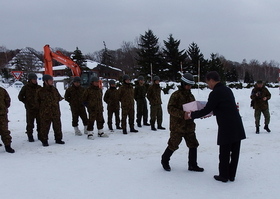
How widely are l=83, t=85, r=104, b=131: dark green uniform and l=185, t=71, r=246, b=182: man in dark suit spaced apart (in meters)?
4.02

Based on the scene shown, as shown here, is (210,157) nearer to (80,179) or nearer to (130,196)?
(130,196)

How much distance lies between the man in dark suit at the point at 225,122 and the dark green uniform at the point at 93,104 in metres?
4.02

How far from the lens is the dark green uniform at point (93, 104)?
280 inches

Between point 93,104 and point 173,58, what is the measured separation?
1126 inches

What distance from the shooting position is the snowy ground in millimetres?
3504

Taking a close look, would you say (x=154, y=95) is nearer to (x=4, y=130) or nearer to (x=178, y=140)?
(x=178, y=140)

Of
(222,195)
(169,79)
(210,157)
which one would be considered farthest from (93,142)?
(169,79)

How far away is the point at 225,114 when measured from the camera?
3703 mm

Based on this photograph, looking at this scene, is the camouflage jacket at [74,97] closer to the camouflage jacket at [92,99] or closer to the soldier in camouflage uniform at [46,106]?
the camouflage jacket at [92,99]

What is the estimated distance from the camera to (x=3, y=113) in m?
5.77

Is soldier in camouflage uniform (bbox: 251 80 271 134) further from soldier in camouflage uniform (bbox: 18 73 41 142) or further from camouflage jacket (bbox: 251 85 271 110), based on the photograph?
soldier in camouflage uniform (bbox: 18 73 41 142)

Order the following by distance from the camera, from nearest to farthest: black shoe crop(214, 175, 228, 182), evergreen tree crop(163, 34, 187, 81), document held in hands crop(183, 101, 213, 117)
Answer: black shoe crop(214, 175, 228, 182) < document held in hands crop(183, 101, 213, 117) < evergreen tree crop(163, 34, 187, 81)

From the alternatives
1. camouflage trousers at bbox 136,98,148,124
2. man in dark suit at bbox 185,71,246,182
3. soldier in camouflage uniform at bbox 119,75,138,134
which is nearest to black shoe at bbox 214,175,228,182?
man in dark suit at bbox 185,71,246,182

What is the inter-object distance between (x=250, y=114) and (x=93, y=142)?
9.56 meters
